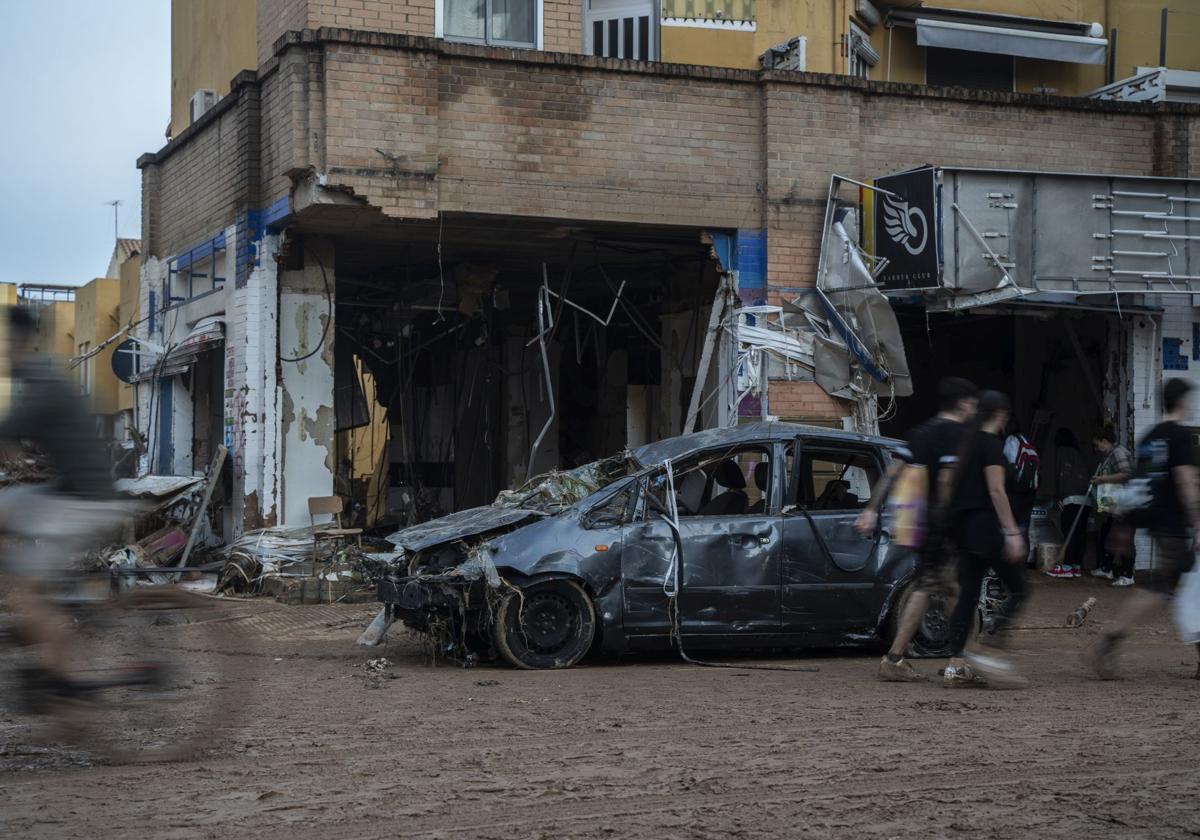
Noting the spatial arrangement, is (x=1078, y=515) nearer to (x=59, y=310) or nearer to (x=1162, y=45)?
(x=1162, y=45)

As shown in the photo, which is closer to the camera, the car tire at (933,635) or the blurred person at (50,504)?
the blurred person at (50,504)

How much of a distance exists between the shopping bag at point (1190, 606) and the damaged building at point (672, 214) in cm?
625

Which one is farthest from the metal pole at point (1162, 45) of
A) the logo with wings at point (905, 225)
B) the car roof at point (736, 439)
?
the car roof at point (736, 439)

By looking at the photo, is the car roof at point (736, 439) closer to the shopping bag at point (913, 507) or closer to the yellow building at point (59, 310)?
the shopping bag at point (913, 507)

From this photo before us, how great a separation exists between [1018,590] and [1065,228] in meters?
7.58

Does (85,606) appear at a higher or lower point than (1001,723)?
higher

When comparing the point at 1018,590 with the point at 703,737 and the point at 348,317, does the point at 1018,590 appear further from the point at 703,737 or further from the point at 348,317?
the point at 348,317

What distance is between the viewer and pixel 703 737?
651 cm

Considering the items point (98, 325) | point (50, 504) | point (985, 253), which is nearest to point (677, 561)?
point (50, 504)

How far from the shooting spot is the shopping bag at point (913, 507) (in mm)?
8281

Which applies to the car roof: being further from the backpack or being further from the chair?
the backpack

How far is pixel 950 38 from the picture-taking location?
18.6 metres

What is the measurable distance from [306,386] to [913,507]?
8.87 m

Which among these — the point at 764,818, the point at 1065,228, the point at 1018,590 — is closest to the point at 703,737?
the point at 764,818
